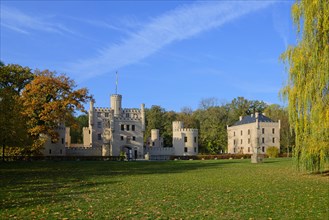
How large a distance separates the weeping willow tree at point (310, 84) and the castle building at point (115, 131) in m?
43.6

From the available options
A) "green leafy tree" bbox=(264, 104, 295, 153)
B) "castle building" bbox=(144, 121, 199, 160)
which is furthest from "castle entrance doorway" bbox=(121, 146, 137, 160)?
"green leafy tree" bbox=(264, 104, 295, 153)

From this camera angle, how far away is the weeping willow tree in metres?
18.4

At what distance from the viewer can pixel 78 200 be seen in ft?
42.5

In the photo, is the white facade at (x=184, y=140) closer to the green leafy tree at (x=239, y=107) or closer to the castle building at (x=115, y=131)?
the castle building at (x=115, y=131)

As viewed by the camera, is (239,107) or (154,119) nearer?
(154,119)

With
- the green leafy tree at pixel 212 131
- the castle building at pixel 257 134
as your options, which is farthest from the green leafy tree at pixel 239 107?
the castle building at pixel 257 134

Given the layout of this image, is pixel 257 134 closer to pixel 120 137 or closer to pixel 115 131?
pixel 120 137

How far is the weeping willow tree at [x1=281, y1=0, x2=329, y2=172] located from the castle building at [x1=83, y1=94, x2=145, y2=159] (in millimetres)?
43620

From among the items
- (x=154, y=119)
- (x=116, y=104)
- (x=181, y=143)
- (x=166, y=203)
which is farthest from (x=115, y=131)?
(x=166, y=203)

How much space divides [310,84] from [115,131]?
48236mm

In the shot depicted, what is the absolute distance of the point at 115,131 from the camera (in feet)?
210

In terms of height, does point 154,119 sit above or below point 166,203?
above

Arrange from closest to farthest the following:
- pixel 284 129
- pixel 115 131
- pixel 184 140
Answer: pixel 115 131, pixel 184 140, pixel 284 129

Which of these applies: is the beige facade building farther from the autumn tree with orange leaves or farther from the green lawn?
the green lawn
